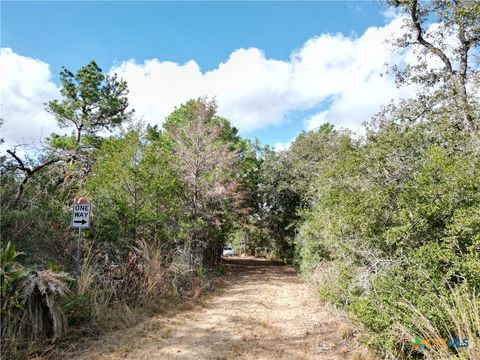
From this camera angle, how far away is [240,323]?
18.2 feet

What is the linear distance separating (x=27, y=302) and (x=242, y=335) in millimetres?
3009

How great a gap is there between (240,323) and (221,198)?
5268 mm

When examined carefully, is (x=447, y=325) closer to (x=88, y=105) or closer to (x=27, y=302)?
(x=27, y=302)

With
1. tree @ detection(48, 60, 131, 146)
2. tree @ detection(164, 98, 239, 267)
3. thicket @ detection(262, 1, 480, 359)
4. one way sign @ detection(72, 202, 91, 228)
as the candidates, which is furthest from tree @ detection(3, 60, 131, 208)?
thicket @ detection(262, 1, 480, 359)

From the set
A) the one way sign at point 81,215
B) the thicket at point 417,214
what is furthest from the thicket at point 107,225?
the thicket at point 417,214

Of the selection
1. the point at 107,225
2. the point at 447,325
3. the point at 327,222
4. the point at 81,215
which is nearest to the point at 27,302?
the point at 81,215

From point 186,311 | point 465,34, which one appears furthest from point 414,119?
point 186,311

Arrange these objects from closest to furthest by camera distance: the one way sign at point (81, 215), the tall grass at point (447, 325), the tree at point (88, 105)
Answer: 1. the tall grass at point (447, 325)
2. the one way sign at point (81, 215)
3. the tree at point (88, 105)

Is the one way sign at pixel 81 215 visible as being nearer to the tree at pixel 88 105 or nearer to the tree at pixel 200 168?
the tree at pixel 200 168

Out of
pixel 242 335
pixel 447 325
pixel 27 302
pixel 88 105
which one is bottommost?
pixel 242 335

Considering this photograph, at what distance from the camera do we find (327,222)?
292 inches

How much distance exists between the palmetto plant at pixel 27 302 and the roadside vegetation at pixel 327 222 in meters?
0.01

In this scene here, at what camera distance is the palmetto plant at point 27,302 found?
3676 mm

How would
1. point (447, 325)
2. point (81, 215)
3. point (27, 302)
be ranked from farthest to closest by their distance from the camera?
point (81, 215) < point (27, 302) < point (447, 325)
